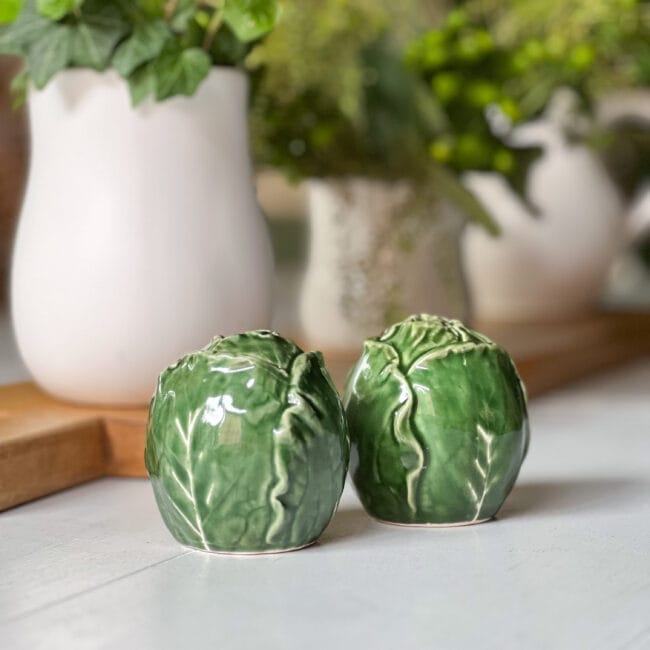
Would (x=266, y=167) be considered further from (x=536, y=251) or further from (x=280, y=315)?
(x=280, y=315)

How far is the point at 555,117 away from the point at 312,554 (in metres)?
0.71

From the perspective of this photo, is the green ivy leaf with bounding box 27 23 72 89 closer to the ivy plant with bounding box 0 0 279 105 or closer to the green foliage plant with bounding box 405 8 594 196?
the ivy plant with bounding box 0 0 279 105

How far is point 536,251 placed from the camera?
105cm

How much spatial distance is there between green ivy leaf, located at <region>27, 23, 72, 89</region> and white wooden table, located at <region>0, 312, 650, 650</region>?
223 millimetres

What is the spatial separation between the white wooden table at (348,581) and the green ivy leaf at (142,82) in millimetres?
210

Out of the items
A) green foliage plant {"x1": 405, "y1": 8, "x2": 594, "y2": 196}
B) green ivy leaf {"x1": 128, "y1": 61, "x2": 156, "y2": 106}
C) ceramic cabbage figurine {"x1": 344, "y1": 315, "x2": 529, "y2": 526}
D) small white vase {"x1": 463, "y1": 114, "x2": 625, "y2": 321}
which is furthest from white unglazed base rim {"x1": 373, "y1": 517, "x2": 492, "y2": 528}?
small white vase {"x1": 463, "y1": 114, "x2": 625, "y2": 321}

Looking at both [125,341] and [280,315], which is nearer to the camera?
[125,341]

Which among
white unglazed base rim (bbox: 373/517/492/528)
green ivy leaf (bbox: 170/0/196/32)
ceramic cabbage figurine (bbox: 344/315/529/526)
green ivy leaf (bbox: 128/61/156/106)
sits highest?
green ivy leaf (bbox: 170/0/196/32)

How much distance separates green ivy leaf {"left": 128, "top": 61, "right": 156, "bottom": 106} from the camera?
2.05ft

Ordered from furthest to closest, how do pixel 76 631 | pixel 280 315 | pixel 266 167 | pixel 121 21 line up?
pixel 280 315 < pixel 266 167 < pixel 121 21 < pixel 76 631

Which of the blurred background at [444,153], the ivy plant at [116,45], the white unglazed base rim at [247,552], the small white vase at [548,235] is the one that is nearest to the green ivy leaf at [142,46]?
the ivy plant at [116,45]

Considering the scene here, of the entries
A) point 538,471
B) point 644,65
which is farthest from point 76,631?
point 644,65

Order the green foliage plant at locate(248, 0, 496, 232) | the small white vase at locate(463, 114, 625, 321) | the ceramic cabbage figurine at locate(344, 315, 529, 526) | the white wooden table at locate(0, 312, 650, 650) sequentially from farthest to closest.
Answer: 1. the small white vase at locate(463, 114, 625, 321)
2. the green foliage plant at locate(248, 0, 496, 232)
3. the ceramic cabbage figurine at locate(344, 315, 529, 526)
4. the white wooden table at locate(0, 312, 650, 650)

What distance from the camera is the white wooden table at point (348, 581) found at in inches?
14.7
